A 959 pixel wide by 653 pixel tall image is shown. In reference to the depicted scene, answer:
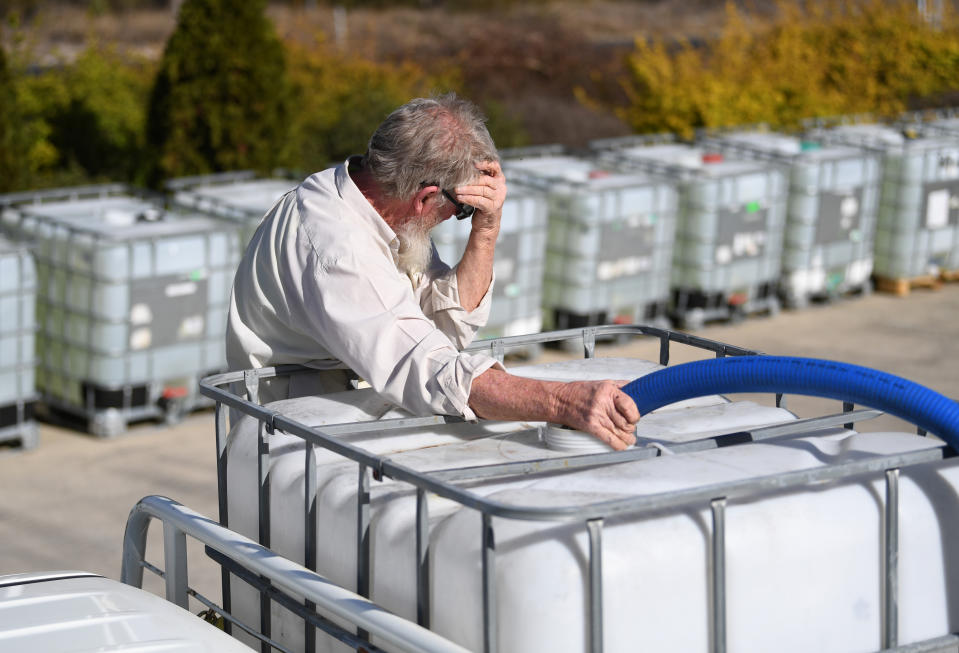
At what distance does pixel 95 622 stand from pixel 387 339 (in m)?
0.68

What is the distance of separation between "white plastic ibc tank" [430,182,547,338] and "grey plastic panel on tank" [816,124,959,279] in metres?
3.77

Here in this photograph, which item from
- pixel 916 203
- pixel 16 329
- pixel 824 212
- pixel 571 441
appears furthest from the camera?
pixel 916 203

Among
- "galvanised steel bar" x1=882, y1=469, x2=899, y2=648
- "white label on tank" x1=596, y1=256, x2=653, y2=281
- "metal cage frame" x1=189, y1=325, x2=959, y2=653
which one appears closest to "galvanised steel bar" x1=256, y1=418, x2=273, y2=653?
"metal cage frame" x1=189, y1=325, x2=959, y2=653

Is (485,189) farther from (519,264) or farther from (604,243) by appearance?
(604,243)

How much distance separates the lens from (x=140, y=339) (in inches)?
298

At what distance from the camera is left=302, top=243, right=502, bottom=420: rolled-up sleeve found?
2.25m

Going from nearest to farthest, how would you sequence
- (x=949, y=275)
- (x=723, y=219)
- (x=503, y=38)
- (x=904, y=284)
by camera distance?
(x=723, y=219), (x=904, y=284), (x=949, y=275), (x=503, y=38)

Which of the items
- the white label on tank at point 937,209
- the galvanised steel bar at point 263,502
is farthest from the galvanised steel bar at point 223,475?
the white label on tank at point 937,209

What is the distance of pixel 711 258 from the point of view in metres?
→ 10.1

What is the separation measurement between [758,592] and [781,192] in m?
8.88

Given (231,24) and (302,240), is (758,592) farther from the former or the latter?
(231,24)

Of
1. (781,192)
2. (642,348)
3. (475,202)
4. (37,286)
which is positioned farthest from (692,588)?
(781,192)

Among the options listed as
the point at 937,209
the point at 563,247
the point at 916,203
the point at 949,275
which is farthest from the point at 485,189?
the point at 949,275

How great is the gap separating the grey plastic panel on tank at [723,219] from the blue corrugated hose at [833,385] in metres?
7.99
